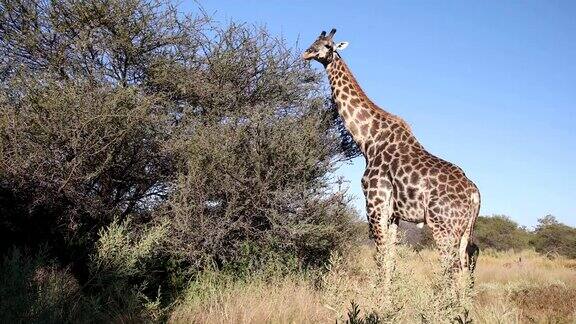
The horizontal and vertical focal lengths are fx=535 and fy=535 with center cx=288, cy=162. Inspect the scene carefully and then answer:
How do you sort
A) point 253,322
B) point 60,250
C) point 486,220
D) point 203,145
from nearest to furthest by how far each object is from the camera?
point 253,322 → point 60,250 → point 203,145 → point 486,220

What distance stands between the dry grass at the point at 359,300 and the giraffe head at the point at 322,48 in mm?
3478

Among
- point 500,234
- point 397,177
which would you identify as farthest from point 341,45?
point 500,234

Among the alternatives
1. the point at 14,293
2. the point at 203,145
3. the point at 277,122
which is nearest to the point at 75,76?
the point at 203,145

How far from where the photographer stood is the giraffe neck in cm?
862

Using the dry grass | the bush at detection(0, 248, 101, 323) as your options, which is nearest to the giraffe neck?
the dry grass

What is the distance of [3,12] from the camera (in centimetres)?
767

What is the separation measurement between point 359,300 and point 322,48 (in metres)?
5.09

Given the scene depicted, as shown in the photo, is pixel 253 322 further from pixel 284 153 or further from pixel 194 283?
pixel 284 153

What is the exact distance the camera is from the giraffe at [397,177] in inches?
294

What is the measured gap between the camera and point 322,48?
30.2 ft

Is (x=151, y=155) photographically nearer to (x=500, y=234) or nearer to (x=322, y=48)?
(x=322, y=48)

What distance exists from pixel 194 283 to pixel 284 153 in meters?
2.22

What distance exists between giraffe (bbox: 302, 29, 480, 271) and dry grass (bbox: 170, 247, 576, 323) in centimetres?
71

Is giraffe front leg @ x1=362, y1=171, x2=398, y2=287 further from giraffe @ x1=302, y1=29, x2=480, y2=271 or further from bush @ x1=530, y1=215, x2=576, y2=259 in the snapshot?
bush @ x1=530, y1=215, x2=576, y2=259
